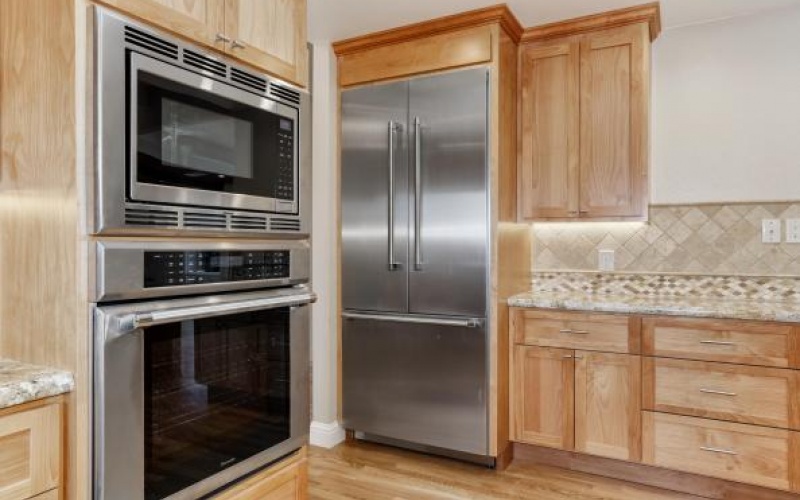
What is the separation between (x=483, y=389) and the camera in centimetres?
286

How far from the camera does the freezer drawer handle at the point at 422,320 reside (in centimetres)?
286

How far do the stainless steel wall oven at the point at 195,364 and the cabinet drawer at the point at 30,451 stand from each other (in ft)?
0.32

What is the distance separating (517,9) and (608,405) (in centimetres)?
214

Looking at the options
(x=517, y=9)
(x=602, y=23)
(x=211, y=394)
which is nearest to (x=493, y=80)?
(x=517, y=9)

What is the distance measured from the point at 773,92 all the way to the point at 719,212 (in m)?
0.69

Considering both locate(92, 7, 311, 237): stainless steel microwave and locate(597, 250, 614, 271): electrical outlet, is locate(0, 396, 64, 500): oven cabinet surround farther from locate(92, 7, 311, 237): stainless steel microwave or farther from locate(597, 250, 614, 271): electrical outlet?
locate(597, 250, 614, 271): electrical outlet

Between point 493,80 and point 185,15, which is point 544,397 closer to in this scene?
point 493,80

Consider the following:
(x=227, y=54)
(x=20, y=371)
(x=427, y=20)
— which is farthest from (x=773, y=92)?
(x=20, y=371)

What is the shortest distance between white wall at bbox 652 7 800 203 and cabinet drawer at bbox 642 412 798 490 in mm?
1261

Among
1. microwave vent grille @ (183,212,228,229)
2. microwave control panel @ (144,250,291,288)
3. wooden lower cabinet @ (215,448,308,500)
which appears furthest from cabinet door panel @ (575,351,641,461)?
microwave vent grille @ (183,212,228,229)

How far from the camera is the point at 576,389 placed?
9.23 feet

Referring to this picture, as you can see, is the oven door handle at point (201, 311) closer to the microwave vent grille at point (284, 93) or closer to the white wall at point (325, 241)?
the microwave vent grille at point (284, 93)

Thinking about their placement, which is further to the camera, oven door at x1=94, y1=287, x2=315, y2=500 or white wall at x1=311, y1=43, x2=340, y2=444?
white wall at x1=311, y1=43, x2=340, y2=444

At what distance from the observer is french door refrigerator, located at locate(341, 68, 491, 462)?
287cm
